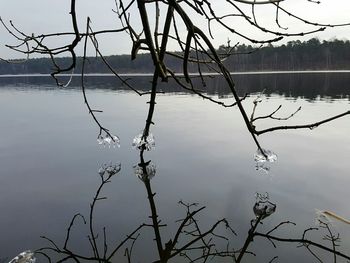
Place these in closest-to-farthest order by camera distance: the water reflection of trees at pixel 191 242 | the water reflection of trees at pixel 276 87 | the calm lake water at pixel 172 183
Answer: the water reflection of trees at pixel 191 242 → the calm lake water at pixel 172 183 → the water reflection of trees at pixel 276 87

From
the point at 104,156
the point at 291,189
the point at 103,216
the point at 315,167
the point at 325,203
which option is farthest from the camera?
the point at 104,156

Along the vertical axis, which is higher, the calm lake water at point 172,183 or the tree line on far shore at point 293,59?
the tree line on far shore at point 293,59

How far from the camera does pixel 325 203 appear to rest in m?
5.70

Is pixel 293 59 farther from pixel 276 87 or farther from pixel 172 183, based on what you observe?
pixel 172 183

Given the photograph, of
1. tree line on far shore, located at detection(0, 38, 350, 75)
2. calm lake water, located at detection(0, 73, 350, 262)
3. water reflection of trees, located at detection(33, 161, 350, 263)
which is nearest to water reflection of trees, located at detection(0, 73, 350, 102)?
calm lake water, located at detection(0, 73, 350, 262)

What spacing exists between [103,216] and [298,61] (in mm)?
102269

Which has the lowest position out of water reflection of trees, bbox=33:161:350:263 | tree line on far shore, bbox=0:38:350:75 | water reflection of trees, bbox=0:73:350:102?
water reflection of trees, bbox=33:161:350:263

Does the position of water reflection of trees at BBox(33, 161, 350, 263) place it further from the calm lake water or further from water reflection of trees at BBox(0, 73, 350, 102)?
water reflection of trees at BBox(0, 73, 350, 102)

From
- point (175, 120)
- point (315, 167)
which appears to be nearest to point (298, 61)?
point (175, 120)

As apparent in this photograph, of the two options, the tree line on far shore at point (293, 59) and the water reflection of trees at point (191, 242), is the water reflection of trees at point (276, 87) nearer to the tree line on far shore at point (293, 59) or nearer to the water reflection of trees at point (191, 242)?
the water reflection of trees at point (191, 242)

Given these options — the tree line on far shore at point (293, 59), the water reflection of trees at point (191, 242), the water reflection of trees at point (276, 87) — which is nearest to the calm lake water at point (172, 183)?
the water reflection of trees at point (191, 242)

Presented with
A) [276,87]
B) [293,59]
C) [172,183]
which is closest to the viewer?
[172,183]

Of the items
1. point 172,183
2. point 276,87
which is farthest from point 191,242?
point 276,87

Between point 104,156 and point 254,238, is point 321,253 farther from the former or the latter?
point 104,156
